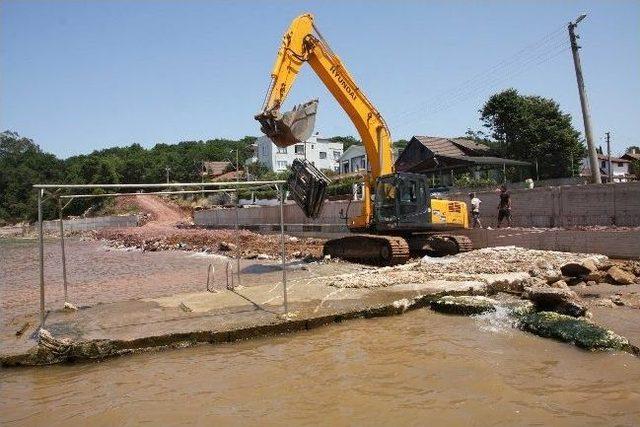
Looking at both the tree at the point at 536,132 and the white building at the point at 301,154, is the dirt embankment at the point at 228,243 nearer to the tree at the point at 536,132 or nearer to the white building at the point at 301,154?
the tree at the point at 536,132

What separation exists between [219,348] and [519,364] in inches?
151

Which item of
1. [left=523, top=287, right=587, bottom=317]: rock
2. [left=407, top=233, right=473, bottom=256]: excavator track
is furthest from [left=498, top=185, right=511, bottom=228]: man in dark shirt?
[left=523, top=287, right=587, bottom=317]: rock

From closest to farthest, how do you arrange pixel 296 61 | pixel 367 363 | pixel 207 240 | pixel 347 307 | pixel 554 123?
pixel 367 363 → pixel 347 307 → pixel 296 61 → pixel 207 240 → pixel 554 123

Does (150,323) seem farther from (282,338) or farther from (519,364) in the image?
(519,364)

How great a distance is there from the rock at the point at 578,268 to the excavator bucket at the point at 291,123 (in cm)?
677

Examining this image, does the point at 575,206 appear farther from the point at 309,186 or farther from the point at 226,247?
the point at 226,247

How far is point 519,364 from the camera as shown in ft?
18.2

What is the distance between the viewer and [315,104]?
37.3 ft

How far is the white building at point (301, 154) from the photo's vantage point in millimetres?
68938

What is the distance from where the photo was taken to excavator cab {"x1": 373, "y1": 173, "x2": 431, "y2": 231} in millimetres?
13273

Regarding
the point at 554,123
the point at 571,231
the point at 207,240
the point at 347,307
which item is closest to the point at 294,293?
the point at 347,307

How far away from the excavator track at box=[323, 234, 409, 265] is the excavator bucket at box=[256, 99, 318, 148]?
389 centimetres

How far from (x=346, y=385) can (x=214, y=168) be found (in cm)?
7148

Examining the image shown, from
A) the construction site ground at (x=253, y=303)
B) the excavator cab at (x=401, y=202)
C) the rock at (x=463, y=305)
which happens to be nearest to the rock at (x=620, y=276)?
the construction site ground at (x=253, y=303)
